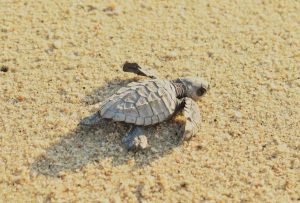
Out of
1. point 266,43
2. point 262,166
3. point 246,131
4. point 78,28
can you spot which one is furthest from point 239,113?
point 78,28

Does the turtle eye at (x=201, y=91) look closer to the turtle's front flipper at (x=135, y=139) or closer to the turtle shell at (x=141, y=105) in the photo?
the turtle shell at (x=141, y=105)

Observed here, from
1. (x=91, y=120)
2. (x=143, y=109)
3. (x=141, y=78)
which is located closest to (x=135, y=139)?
(x=143, y=109)

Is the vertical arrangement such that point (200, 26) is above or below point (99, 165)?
above

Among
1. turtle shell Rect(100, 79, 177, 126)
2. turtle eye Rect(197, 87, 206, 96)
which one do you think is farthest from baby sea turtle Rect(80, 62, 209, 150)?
turtle eye Rect(197, 87, 206, 96)

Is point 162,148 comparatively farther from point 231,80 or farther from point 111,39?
point 111,39

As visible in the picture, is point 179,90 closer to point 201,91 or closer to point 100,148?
point 201,91

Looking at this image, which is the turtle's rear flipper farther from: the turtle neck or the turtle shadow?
the turtle neck
